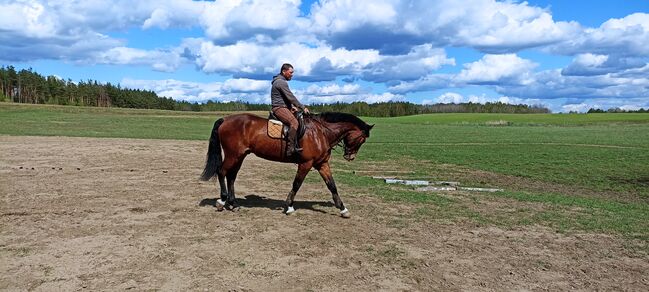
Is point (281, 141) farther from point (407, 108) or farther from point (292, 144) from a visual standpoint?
point (407, 108)

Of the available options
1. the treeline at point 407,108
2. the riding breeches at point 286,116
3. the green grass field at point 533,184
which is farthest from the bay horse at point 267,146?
the treeline at point 407,108

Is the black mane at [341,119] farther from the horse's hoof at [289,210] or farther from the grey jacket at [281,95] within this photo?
the horse's hoof at [289,210]

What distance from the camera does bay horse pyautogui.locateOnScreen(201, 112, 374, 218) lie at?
33.7ft

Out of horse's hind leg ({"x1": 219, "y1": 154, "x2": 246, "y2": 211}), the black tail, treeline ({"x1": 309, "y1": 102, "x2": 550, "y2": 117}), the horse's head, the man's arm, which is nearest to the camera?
the man's arm

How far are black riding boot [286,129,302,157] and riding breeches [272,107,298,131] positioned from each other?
4.2 inches

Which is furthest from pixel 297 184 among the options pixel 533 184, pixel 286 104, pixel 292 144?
pixel 533 184

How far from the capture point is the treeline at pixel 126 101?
403ft

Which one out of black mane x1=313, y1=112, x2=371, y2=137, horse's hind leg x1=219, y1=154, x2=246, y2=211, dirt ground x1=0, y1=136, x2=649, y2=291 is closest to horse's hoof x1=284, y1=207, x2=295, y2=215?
dirt ground x1=0, y1=136, x2=649, y2=291

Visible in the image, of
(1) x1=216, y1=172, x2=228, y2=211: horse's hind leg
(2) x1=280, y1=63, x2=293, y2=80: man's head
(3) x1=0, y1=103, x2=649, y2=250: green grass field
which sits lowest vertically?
(3) x1=0, y1=103, x2=649, y2=250: green grass field

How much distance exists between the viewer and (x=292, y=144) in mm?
10109

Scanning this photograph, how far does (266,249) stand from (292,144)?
2.89 m

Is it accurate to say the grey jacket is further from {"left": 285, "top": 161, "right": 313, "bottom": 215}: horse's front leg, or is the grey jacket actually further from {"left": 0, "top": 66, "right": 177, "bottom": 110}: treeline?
{"left": 0, "top": 66, "right": 177, "bottom": 110}: treeline

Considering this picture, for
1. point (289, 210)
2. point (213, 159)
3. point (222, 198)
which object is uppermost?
point (213, 159)

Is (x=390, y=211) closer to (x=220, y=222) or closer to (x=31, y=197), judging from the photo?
(x=220, y=222)
